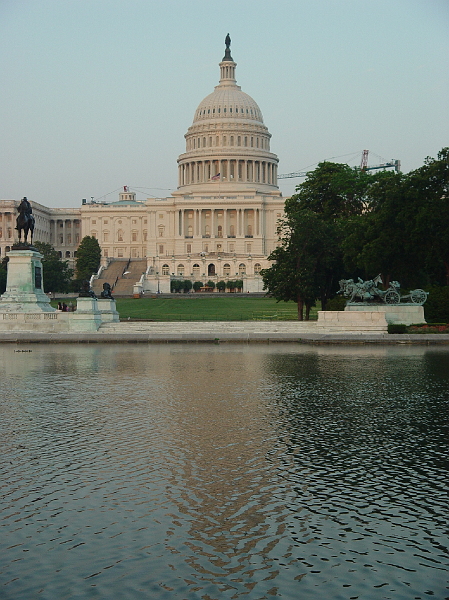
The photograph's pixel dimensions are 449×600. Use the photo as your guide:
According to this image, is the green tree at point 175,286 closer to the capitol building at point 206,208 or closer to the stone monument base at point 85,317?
the capitol building at point 206,208

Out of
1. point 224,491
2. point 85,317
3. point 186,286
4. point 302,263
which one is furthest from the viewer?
Answer: point 186,286

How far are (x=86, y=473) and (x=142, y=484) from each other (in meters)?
1.25

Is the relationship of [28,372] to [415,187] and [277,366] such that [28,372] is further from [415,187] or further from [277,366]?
[415,187]

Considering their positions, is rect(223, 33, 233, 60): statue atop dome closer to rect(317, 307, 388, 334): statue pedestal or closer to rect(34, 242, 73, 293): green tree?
rect(34, 242, 73, 293): green tree

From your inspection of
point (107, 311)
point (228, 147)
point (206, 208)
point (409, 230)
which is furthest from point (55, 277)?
point (228, 147)

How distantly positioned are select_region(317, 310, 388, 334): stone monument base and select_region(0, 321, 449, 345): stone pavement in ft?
1.32

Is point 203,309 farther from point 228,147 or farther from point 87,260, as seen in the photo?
point 228,147

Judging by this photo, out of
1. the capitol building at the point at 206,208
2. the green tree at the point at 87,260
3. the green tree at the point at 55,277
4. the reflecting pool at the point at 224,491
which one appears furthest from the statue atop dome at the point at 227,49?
the reflecting pool at the point at 224,491

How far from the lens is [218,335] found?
156ft

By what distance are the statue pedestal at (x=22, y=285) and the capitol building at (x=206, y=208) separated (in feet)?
367

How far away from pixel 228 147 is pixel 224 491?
167 m

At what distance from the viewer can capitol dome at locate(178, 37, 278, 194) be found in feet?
583

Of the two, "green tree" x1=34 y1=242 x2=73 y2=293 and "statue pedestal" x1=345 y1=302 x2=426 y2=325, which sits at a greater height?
"green tree" x1=34 y1=242 x2=73 y2=293

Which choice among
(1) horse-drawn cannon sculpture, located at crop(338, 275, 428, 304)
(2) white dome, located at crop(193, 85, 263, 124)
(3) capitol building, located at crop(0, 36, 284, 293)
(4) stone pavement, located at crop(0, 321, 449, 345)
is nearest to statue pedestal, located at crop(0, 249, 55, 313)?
(4) stone pavement, located at crop(0, 321, 449, 345)
